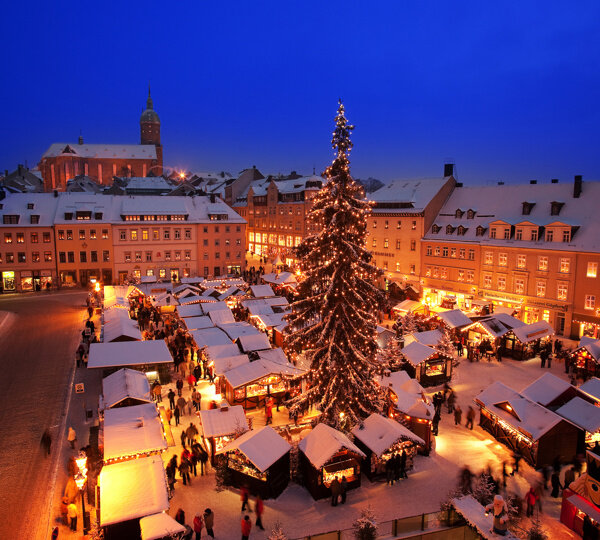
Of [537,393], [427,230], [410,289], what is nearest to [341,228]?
[537,393]

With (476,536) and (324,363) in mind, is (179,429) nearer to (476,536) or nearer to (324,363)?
(324,363)

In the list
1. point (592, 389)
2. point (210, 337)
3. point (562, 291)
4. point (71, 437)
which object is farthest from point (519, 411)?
point (562, 291)

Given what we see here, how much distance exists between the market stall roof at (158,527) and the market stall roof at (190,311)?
20.1m

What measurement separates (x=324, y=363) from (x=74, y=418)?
11283 millimetres

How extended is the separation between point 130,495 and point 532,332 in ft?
83.2

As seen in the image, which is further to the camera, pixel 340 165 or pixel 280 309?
pixel 280 309

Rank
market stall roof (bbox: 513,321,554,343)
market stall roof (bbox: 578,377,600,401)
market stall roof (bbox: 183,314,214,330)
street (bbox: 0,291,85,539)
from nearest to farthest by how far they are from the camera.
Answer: street (bbox: 0,291,85,539) → market stall roof (bbox: 578,377,600,401) → market stall roof (bbox: 513,321,554,343) → market stall roof (bbox: 183,314,214,330)

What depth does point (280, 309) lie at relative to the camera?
32.1 metres

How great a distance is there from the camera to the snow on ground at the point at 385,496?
1280 cm

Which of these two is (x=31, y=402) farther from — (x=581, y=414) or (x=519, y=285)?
(x=519, y=285)

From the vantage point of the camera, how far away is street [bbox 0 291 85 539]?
12938mm

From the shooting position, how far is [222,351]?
73.8 ft

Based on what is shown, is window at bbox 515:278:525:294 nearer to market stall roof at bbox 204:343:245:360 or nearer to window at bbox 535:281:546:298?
window at bbox 535:281:546:298

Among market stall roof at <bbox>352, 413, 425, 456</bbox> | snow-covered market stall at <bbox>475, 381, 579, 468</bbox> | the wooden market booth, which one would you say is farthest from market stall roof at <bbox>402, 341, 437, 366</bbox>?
market stall roof at <bbox>352, 413, 425, 456</bbox>
